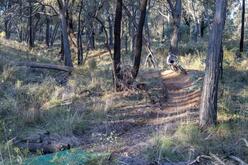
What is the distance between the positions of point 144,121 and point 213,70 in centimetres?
227

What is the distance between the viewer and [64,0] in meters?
19.8

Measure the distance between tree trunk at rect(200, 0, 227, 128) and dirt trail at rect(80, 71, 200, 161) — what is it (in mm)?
646

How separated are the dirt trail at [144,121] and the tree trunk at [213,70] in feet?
2.12

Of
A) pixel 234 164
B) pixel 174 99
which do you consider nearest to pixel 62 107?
pixel 174 99

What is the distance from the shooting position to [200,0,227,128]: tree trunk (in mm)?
8156

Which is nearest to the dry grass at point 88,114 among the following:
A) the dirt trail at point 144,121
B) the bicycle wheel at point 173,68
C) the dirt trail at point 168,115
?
the dirt trail at point 144,121

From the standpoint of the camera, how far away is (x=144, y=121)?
31.9ft

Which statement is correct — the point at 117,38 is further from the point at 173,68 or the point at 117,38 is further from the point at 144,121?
the point at 173,68

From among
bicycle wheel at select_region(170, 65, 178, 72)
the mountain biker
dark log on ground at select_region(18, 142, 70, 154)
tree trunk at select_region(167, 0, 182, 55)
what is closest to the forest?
dark log on ground at select_region(18, 142, 70, 154)

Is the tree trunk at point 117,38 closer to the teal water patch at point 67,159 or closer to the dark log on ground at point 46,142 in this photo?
the dark log on ground at point 46,142

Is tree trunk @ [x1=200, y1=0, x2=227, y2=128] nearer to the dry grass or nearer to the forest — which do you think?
the forest

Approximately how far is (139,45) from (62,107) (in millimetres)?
4152

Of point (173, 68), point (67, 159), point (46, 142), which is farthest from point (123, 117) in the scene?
point (173, 68)

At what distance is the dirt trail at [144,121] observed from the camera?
7.55 meters
